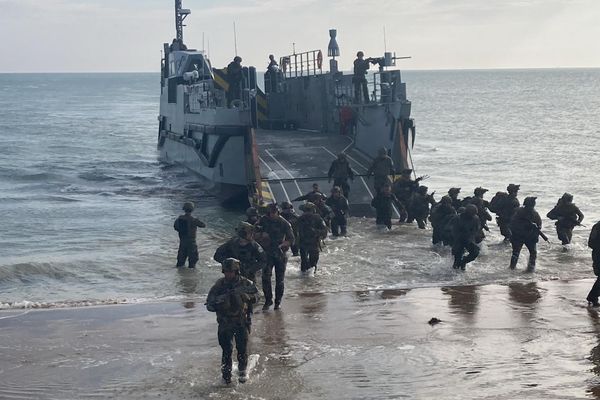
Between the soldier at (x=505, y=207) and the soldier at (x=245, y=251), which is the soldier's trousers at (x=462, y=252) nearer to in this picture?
the soldier at (x=505, y=207)

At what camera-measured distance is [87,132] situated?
190 ft

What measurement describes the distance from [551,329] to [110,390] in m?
4.97

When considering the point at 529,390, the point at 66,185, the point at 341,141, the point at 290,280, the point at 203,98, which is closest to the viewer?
the point at 529,390

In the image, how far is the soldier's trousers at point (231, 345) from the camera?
28.9 ft

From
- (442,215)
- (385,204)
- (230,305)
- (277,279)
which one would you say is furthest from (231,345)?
(385,204)

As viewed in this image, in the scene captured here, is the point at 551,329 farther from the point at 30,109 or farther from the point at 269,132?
the point at 30,109

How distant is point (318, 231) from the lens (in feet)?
45.0

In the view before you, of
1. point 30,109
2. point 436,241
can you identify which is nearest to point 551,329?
point 436,241

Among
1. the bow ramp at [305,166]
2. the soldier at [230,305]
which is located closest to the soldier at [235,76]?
the bow ramp at [305,166]

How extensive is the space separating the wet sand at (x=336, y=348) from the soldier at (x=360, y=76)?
432 inches

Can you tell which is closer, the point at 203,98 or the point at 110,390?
the point at 110,390

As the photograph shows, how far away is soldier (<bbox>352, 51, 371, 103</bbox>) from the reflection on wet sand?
35.5ft

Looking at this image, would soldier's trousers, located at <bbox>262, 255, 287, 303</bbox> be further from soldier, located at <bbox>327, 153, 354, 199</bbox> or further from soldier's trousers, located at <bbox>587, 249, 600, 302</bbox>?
soldier, located at <bbox>327, 153, 354, 199</bbox>

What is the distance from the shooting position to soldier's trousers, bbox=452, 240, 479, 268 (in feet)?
46.0
